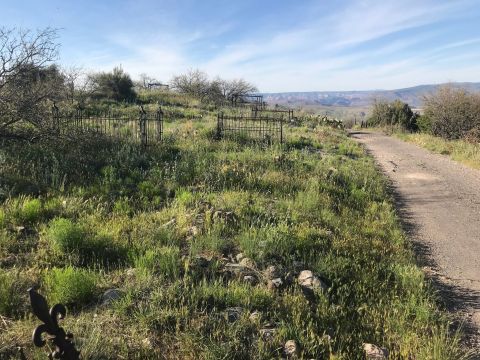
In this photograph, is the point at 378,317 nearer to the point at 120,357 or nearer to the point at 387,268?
the point at 387,268

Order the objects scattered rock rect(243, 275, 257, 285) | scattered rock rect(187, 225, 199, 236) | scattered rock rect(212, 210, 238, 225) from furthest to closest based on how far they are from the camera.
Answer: scattered rock rect(212, 210, 238, 225) < scattered rock rect(187, 225, 199, 236) < scattered rock rect(243, 275, 257, 285)

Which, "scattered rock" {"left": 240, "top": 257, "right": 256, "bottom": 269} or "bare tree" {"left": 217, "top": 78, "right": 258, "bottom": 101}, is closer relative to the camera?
"scattered rock" {"left": 240, "top": 257, "right": 256, "bottom": 269}

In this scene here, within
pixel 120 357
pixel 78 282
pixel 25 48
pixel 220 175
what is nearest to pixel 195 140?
pixel 220 175

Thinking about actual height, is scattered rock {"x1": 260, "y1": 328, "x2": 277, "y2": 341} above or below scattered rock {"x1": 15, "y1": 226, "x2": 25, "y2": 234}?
below

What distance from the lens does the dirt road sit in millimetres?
5148

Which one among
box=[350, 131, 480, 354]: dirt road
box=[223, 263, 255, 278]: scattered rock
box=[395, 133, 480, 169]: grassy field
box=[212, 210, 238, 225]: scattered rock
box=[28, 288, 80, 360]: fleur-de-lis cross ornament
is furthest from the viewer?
box=[395, 133, 480, 169]: grassy field

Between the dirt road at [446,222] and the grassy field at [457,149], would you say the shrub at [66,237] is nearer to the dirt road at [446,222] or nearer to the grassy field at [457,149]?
the dirt road at [446,222]

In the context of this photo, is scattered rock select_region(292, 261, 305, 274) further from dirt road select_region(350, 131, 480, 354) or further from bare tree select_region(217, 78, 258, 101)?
bare tree select_region(217, 78, 258, 101)

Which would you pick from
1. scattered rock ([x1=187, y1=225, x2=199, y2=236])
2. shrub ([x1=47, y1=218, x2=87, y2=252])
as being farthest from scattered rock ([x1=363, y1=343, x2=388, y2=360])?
shrub ([x1=47, y1=218, x2=87, y2=252])

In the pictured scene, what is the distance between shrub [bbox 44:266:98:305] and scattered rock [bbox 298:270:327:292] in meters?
2.26

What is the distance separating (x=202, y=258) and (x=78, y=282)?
1.50 metres

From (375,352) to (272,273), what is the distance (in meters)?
1.49

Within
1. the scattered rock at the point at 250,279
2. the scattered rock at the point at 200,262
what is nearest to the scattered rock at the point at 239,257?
the scattered rock at the point at 200,262

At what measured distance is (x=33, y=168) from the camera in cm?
815
